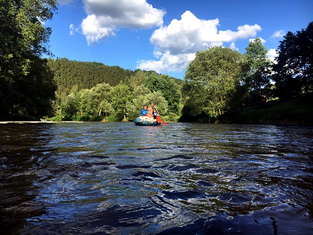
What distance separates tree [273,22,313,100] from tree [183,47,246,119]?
545cm

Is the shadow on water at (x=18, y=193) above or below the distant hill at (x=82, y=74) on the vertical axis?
below

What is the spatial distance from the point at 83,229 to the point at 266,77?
45.2m

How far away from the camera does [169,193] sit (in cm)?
291

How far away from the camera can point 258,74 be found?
42.3 meters

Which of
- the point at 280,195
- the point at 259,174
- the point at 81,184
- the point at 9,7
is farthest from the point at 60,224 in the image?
the point at 9,7

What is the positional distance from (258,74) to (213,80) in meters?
11.1

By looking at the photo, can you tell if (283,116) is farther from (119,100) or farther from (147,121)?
(119,100)

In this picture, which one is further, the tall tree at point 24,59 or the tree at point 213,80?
the tree at point 213,80

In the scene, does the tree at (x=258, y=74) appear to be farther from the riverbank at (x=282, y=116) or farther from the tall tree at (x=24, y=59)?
the tall tree at (x=24, y=59)

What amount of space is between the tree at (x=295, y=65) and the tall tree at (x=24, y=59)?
2974 centimetres

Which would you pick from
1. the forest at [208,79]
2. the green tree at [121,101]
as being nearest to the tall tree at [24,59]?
the forest at [208,79]

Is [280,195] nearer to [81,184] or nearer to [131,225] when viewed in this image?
[131,225]

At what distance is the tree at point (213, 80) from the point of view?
114 ft

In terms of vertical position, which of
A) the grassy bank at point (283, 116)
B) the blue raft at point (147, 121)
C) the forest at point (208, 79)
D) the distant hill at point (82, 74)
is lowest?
the blue raft at point (147, 121)
